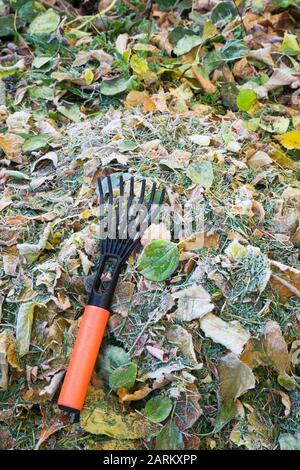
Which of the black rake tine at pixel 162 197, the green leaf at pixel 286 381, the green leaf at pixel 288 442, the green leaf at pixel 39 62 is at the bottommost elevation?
the green leaf at pixel 288 442

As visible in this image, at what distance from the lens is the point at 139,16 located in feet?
8.07

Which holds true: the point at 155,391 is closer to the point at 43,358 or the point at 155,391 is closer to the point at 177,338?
the point at 177,338

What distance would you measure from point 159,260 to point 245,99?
85 centimetres

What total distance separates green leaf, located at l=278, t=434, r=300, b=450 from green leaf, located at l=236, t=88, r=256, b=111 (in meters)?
1.13

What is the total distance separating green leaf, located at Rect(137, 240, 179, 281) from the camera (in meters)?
1.42

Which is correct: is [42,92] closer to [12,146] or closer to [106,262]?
[12,146]

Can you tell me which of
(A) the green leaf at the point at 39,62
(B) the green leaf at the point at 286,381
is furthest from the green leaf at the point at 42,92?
(B) the green leaf at the point at 286,381

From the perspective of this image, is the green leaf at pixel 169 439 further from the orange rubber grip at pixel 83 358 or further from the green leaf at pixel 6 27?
the green leaf at pixel 6 27

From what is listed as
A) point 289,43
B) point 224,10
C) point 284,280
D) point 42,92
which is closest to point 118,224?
point 284,280

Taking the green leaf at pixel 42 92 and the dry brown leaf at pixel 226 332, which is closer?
the dry brown leaf at pixel 226 332

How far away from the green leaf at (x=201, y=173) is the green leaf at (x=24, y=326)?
1.82 feet

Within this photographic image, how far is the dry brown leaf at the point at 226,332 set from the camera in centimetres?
134
